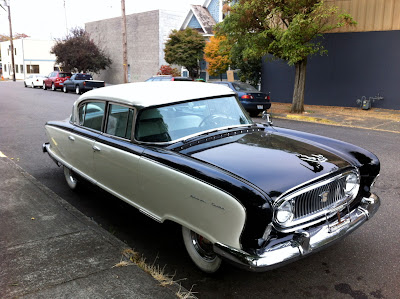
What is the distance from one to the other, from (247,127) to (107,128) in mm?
1680

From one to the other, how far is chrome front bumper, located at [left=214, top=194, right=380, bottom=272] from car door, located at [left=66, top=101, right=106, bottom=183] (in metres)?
2.36

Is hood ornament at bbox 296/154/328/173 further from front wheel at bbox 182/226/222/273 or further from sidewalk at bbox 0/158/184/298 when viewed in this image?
sidewalk at bbox 0/158/184/298

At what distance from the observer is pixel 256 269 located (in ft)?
8.92

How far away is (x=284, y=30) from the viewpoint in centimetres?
1501

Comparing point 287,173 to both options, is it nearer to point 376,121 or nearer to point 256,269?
point 256,269

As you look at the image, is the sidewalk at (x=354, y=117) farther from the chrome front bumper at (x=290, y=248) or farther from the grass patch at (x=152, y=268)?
the grass patch at (x=152, y=268)

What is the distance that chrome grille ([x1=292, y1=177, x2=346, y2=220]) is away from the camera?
305 centimetres

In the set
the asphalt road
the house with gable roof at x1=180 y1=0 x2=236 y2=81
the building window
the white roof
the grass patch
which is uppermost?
the house with gable roof at x1=180 y1=0 x2=236 y2=81

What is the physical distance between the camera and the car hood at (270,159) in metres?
2.97

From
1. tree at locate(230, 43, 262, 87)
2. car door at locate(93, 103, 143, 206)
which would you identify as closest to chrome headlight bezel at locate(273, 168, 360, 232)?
car door at locate(93, 103, 143, 206)

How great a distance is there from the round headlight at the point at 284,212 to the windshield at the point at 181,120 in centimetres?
141

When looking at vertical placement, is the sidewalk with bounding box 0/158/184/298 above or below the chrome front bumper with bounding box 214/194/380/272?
below

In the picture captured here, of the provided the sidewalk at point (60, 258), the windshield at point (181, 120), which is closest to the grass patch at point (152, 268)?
the sidewalk at point (60, 258)

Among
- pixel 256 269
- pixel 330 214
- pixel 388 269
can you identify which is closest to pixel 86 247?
pixel 256 269
